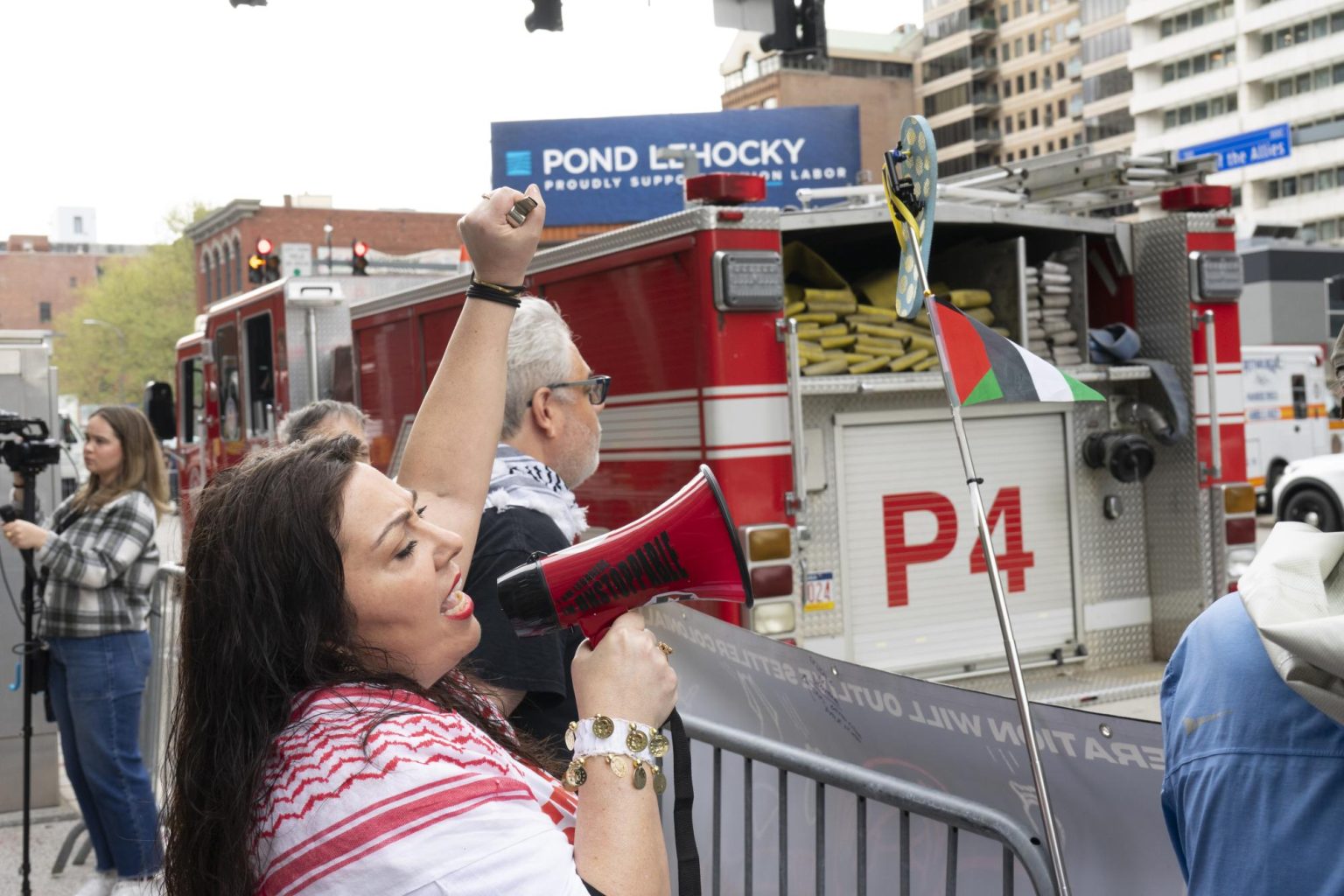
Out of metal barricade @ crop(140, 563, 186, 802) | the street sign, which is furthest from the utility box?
the street sign

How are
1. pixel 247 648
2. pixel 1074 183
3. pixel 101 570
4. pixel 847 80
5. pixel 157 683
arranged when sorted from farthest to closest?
pixel 847 80 → pixel 1074 183 → pixel 157 683 → pixel 101 570 → pixel 247 648

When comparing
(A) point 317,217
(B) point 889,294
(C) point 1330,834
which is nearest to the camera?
(C) point 1330,834

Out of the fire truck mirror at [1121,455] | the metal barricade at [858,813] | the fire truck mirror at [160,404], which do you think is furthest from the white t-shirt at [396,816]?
the fire truck mirror at [160,404]

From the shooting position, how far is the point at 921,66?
105m

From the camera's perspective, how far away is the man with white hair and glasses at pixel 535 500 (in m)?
2.48

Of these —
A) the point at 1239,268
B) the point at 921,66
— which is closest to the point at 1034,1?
the point at 921,66

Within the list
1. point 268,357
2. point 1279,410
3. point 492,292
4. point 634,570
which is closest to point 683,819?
point 634,570

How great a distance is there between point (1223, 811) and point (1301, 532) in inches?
12.1

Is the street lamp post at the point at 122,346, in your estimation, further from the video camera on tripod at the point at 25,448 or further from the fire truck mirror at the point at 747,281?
the fire truck mirror at the point at 747,281

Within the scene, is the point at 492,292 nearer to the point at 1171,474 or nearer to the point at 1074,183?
the point at 1074,183

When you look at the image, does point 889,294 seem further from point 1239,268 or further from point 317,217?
point 317,217

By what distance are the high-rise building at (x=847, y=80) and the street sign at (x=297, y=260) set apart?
75892mm

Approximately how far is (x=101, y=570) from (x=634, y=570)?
3.80 m

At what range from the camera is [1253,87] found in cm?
7150
